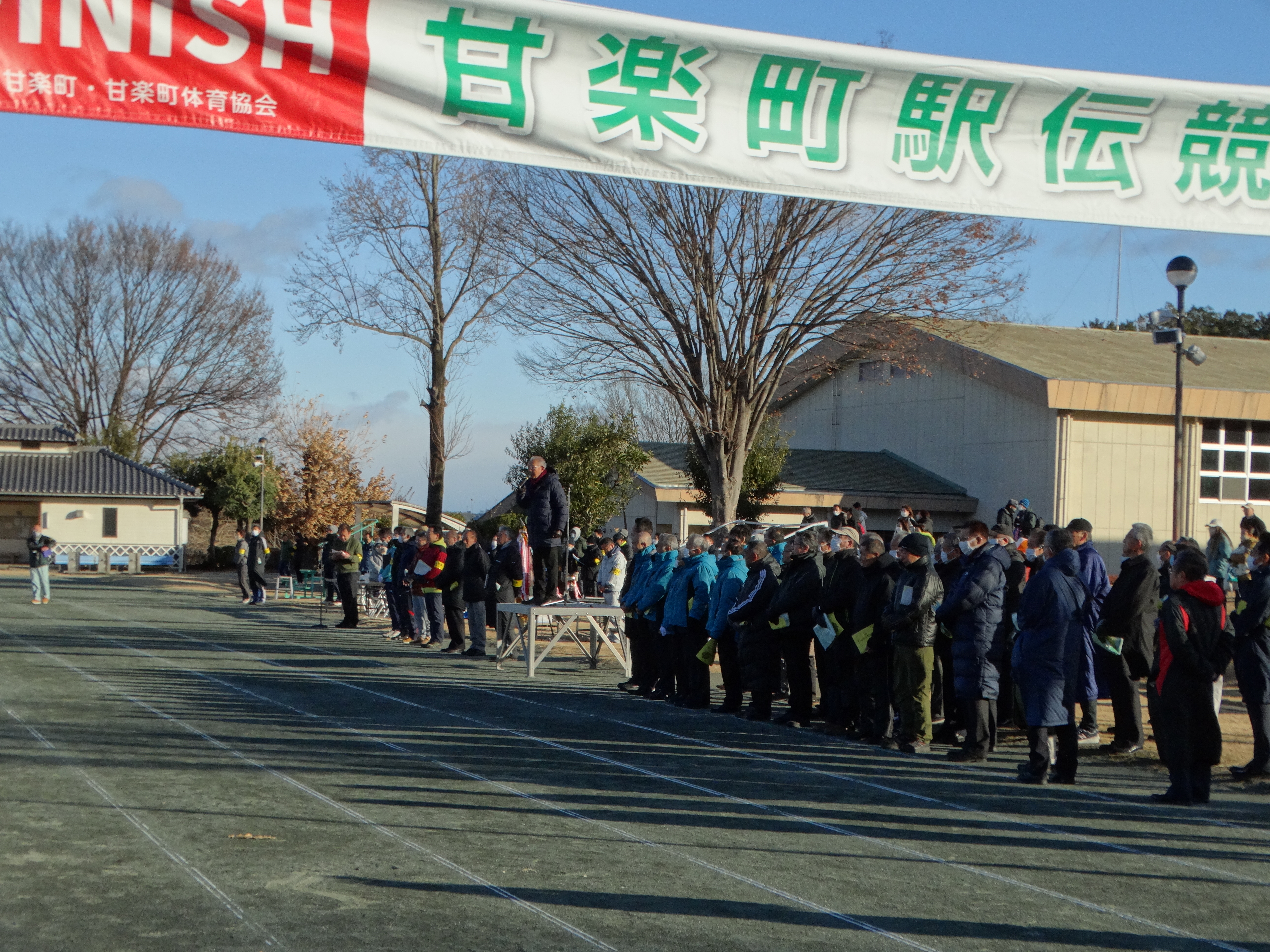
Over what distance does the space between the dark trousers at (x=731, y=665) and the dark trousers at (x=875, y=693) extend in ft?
6.44

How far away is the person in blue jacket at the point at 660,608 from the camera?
1507 cm

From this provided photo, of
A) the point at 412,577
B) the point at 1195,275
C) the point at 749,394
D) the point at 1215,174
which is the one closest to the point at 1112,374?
the point at 749,394

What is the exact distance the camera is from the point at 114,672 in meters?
16.1

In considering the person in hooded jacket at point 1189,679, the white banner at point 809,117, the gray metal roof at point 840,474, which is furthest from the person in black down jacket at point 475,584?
the white banner at point 809,117

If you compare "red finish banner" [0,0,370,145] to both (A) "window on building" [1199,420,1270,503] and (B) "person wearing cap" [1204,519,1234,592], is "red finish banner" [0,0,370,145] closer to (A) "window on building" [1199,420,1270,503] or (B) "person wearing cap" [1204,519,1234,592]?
(B) "person wearing cap" [1204,519,1234,592]

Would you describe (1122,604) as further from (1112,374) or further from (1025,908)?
(1112,374)

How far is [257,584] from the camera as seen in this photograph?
34.5 metres

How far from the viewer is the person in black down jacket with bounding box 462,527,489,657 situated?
2011cm

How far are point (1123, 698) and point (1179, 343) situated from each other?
9.14 m

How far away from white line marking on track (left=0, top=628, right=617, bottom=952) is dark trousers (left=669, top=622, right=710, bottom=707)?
5.36 metres

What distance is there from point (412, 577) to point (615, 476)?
1438 cm

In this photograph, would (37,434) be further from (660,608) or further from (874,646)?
(874,646)

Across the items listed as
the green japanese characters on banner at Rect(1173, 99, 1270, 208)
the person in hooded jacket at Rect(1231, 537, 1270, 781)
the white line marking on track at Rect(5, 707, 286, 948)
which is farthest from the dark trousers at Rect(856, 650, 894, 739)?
the green japanese characters on banner at Rect(1173, 99, 1270, 208)

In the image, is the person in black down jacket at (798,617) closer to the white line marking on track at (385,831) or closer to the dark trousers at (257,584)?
the white line marking on track at (385,831)
